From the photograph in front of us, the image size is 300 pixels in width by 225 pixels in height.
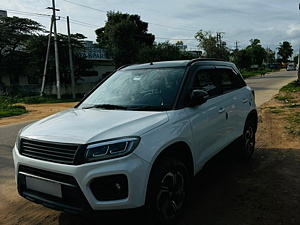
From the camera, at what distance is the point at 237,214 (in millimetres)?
3111

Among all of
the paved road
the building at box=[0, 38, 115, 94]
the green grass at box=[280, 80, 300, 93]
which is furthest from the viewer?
the building at box=[0, 38, 115, 94]

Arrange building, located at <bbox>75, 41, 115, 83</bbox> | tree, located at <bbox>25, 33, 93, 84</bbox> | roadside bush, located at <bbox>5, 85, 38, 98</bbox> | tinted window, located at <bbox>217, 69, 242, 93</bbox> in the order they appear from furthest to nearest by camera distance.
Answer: building, located at <bbox>75, 41, 115, 83</bbox>
tree, located at <bbox>25, 33, 93, 84</bbox>
roadside bush, located at <bbox>5, 85, 38, 98</bbox>
tinted window, located at <bbox>217, 69, 242, 93</bbox>

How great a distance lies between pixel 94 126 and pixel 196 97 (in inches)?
46.0

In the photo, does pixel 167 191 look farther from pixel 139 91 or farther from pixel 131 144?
pixel 139 91

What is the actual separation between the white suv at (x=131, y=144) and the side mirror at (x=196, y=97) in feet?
0.04

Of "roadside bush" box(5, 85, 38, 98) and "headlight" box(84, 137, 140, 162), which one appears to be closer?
"headlight" box(84, 137, 140, 162)

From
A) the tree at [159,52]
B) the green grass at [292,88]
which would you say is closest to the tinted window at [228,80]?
the green grass at [292,88]

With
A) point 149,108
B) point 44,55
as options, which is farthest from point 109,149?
point 44,55

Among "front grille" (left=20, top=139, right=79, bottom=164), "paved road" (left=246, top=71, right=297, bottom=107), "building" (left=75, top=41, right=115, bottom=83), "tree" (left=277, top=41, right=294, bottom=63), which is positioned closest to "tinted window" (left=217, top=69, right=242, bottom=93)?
"front grille" (left=20, top=139, right=79, bottom=164)

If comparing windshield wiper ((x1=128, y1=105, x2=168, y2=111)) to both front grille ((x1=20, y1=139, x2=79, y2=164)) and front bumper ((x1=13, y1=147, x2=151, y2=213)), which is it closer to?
front bumper ((x1=13, y1=147, x2=151, y2=213))

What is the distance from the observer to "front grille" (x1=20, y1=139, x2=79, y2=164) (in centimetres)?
241

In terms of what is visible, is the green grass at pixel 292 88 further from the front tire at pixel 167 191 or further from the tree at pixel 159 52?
the front tire at pixel 167 191

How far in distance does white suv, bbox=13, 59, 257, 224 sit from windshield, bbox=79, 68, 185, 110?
0.01 metres

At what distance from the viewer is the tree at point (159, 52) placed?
30.6 meters
